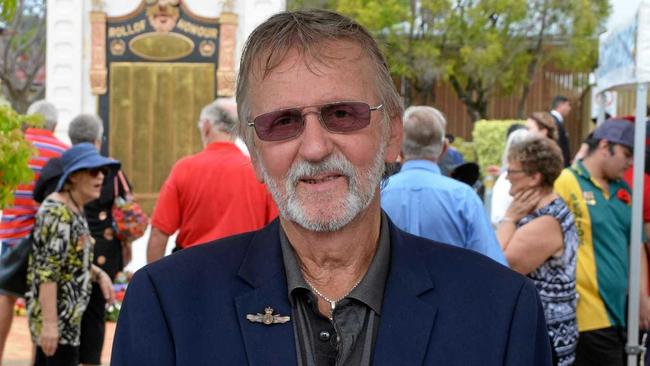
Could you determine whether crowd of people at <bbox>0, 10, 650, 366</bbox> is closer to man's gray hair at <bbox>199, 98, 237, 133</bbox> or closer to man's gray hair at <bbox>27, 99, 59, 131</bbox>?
man's gray hair at <bbox>199, 98, 237, 133</bbox>

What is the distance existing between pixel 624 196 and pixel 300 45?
4.57 meters

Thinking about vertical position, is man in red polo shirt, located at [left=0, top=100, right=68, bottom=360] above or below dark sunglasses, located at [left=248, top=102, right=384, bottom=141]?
below

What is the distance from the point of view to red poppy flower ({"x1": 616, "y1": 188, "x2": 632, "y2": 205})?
641 cm

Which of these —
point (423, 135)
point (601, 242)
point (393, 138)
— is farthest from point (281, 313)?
point (601, 242)

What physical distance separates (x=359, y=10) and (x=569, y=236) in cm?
2978

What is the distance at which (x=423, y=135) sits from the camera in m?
5.43

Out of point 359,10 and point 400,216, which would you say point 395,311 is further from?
point 359,10

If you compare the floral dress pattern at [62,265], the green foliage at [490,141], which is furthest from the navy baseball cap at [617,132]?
the green foliage at [490,141]

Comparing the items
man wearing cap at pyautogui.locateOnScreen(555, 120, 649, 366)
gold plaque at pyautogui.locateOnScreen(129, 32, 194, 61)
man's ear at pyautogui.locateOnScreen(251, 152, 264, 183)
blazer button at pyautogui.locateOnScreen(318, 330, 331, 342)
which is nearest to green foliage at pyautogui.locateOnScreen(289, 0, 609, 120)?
gold plaque at pyautogui.locateOnScreen(129, 32, 194, 61)

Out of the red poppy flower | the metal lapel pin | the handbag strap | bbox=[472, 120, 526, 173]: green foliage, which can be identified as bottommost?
bbox=[472, 120, 526, 173]: green foliage

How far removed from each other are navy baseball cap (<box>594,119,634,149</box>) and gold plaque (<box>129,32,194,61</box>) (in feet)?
42.8

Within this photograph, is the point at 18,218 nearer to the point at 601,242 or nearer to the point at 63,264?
the point at 63,264

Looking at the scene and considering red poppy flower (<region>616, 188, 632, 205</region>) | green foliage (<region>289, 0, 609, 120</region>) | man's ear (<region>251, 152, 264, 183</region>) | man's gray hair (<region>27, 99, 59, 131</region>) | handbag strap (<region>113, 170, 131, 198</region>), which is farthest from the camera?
green foliage (<region>289, 0, 609, 120</region>)

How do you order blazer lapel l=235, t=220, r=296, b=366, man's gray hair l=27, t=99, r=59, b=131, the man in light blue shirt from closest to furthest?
blazer lapel l=235, t=220, r=296, b=366, the man in light blue shirt, man's gray hair l=27, t=99, r=59, b=131
